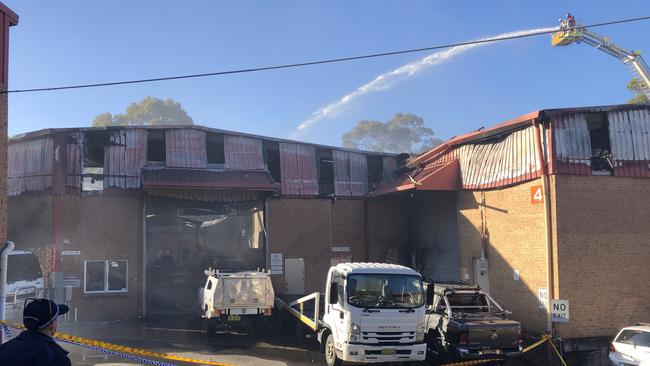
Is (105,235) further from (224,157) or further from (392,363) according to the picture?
(392,363)

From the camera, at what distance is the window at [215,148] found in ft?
69.6

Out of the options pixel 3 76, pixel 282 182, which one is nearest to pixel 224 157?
pixel 282 182

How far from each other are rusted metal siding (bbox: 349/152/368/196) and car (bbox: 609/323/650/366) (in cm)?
1277

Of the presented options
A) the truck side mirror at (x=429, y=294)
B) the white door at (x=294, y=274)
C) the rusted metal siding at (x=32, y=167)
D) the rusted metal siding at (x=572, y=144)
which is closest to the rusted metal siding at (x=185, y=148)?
the rusted metal siding at (x=32, y=167)

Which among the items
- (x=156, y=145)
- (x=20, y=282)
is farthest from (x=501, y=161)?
(x=20, y=282)

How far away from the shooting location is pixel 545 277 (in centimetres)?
1411

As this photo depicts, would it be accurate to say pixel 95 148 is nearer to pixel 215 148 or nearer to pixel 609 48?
pixel 215 148

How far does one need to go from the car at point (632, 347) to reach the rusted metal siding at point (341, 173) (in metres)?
12.8

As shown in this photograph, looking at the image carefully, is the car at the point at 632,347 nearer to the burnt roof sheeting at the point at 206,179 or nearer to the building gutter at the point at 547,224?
the building gutter at the point at 547,224

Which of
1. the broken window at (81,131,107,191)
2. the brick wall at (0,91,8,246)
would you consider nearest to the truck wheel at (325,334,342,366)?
the brick wall at (0,91,8,246)

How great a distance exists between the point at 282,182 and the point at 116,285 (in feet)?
25.2

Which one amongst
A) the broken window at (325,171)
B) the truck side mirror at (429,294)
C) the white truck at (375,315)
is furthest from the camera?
the broken window at (325,171)

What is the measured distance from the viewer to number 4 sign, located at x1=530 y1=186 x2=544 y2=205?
47.3 ft

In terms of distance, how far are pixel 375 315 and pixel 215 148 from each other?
13.0m
